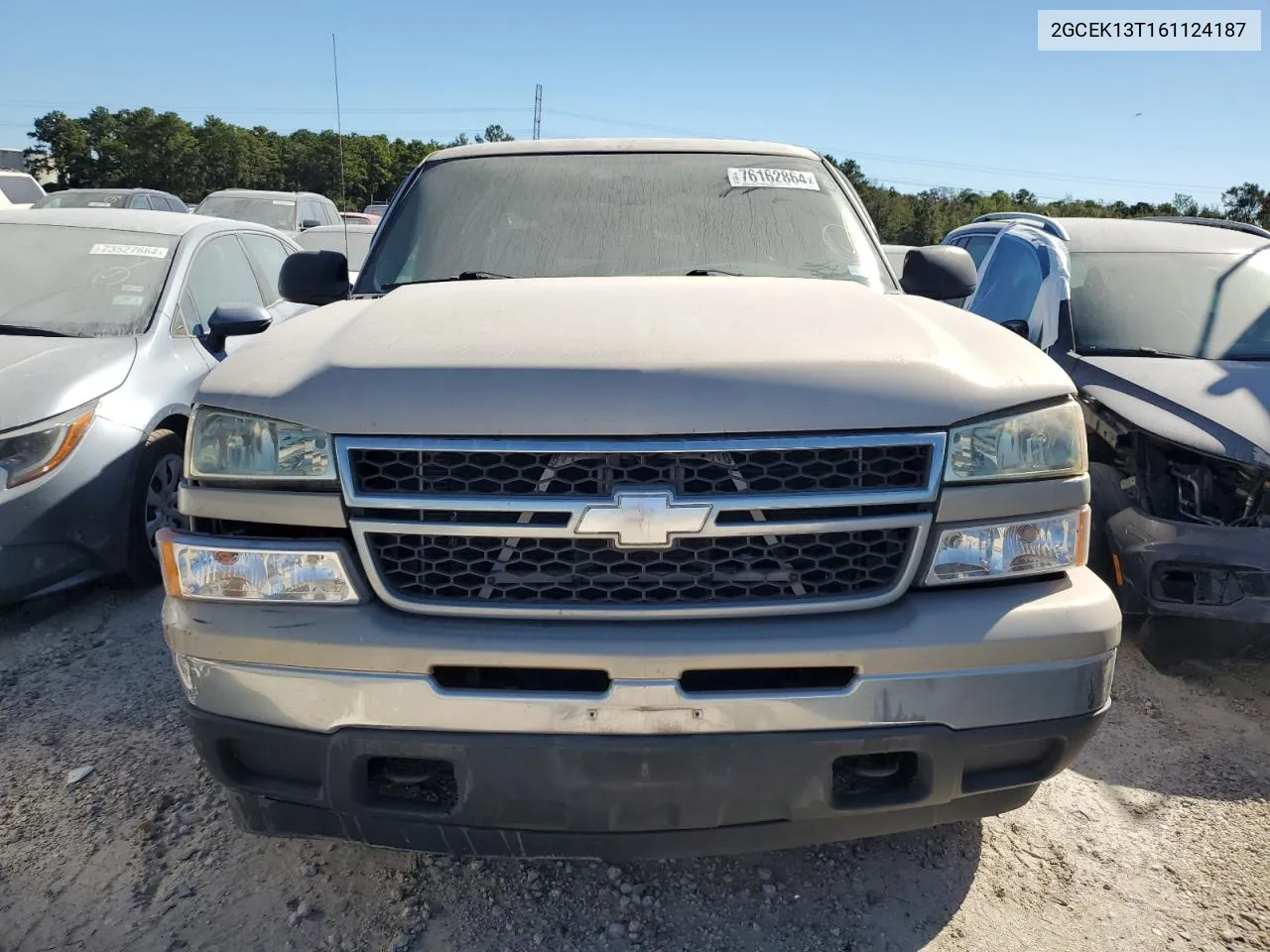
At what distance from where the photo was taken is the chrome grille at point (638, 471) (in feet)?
6.38

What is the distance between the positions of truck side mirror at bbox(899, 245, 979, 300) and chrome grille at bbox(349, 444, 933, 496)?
148 cm

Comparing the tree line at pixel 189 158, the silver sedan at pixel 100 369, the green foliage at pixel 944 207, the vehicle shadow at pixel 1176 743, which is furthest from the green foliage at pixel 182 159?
the vehicle shadow at pixel 1176 743

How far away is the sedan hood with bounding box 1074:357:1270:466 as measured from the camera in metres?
3.55

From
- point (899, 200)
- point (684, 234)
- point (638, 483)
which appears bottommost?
point (638, 483)

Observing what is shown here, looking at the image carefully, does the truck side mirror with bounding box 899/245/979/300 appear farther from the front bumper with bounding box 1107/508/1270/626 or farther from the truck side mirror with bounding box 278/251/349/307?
the truck side mirror with bounding box 278/251/349/307

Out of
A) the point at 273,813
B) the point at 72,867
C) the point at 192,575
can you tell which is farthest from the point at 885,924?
the point at 72,867

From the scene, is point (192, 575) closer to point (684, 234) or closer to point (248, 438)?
point (248, 438)

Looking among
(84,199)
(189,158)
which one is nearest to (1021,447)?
(84,199)

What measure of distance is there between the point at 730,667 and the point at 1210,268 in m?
4.59

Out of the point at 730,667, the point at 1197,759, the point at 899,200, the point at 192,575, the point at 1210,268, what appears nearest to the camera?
the point at 730,667

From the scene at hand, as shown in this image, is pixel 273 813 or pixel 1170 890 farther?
pixel 1170 890

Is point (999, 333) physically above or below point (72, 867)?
above

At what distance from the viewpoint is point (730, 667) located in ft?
6.11

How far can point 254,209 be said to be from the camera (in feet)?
51.3
